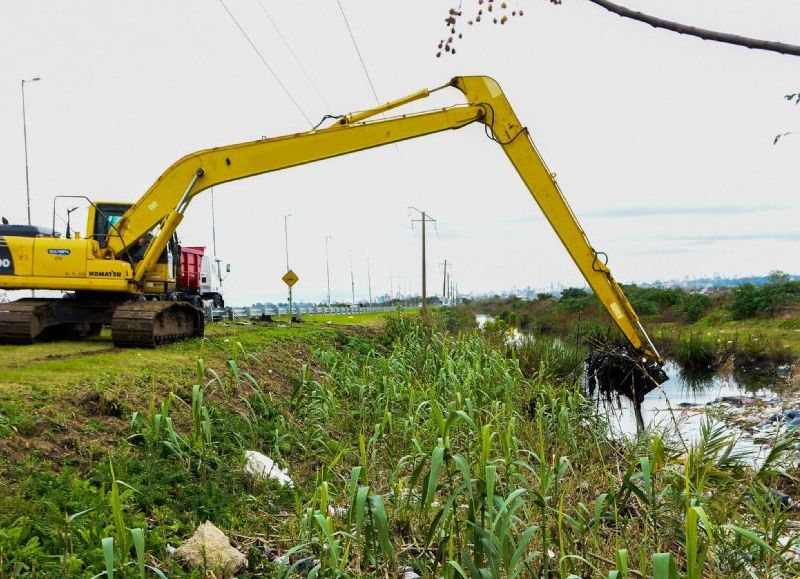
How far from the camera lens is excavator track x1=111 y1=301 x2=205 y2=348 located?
466 inches

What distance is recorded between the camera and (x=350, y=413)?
851 centimetres

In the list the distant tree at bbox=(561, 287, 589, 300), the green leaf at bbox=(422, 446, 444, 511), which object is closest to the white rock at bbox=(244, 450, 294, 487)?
the green leaf at bbox=(422, 446, 444, 511)

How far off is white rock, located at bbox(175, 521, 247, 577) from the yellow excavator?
7.48 m

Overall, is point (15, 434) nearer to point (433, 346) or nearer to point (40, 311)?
point (40, 311)

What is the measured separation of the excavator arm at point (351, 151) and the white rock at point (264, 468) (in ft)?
23.2

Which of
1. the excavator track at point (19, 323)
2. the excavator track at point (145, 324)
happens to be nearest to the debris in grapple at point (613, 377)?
the excavator track at point (145, 324)

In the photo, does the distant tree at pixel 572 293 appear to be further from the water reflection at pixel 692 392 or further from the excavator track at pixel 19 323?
the excavator track at pixel 19 323

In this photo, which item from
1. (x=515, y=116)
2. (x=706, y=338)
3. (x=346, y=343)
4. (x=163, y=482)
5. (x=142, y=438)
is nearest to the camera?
(x=163, y=482)

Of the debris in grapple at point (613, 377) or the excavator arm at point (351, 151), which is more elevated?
the excavator arm at point (351, 151)

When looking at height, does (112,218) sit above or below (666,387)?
above

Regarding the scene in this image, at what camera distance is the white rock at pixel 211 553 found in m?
4.79

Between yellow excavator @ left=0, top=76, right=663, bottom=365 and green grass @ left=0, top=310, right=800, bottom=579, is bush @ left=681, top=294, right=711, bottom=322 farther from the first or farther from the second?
green grass @ left=0, top=310, right=800, bottom=579

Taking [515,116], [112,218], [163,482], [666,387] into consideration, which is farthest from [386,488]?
[666,387]

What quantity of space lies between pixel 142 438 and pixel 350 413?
2.42m
